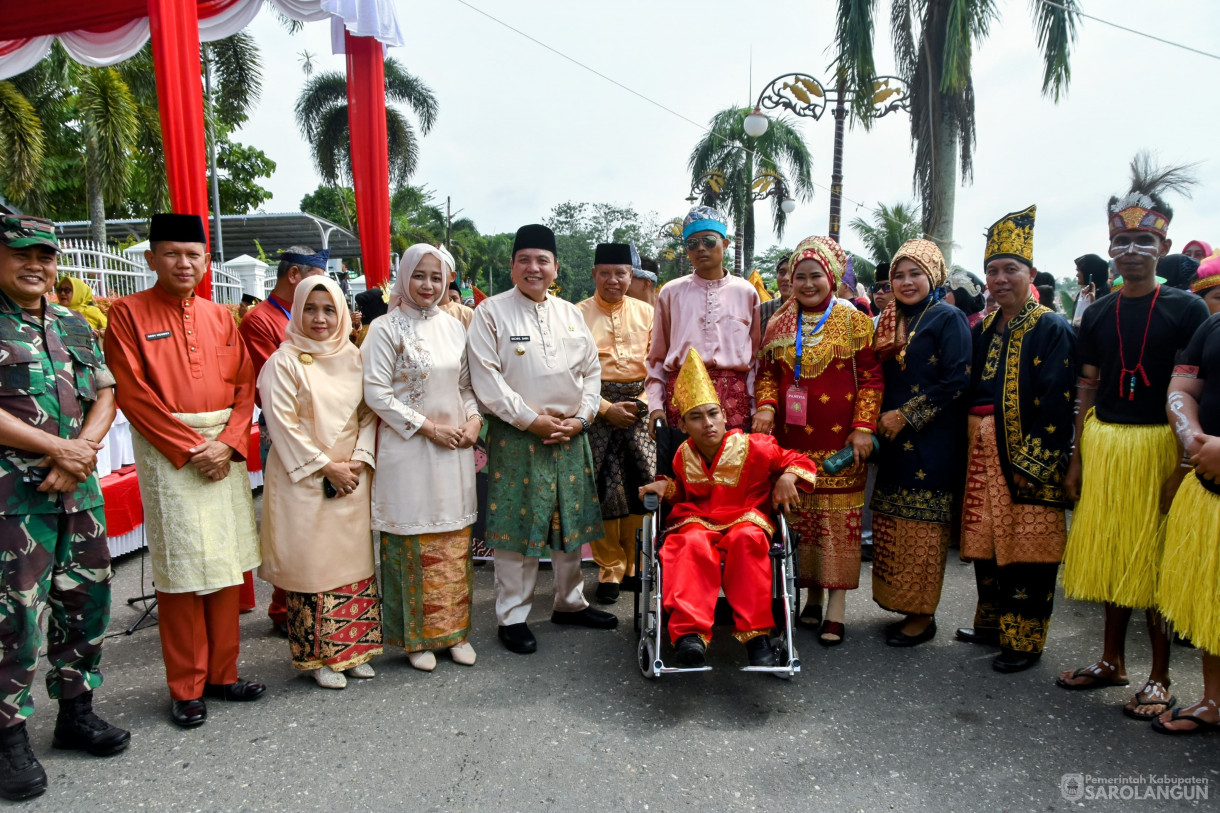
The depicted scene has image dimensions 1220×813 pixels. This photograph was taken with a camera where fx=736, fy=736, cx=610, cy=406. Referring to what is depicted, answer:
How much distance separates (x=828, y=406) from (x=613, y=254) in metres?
1.64

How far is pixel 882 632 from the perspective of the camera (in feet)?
Answer: 13.2

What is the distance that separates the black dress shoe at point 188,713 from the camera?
304 cm

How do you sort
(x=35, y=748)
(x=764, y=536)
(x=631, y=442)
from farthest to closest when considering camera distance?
(x=631, y=442) → (x=764, y=536) → (x=35, y=748)

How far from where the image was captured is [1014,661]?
3.53m

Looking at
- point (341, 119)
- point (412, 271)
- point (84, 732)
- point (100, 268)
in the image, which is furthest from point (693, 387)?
point (341, 119)

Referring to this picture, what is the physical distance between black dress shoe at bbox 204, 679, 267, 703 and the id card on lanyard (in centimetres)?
288

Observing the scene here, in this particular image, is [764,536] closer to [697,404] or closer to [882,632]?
[697,404]

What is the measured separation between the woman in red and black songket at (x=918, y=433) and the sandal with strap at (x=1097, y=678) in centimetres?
67

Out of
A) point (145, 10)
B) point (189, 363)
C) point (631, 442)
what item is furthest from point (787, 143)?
point (189, 363)

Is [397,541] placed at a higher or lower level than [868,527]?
higher

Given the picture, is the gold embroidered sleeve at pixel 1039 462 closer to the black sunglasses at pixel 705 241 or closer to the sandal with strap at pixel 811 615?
the sandal with strap at pixel 811 615

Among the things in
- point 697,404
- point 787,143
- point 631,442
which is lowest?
point 631,442

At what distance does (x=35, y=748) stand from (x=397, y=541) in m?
1.57

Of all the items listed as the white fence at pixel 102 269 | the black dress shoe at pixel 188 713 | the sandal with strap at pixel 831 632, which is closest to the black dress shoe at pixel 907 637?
the sandal with strap at pixel 831 632
